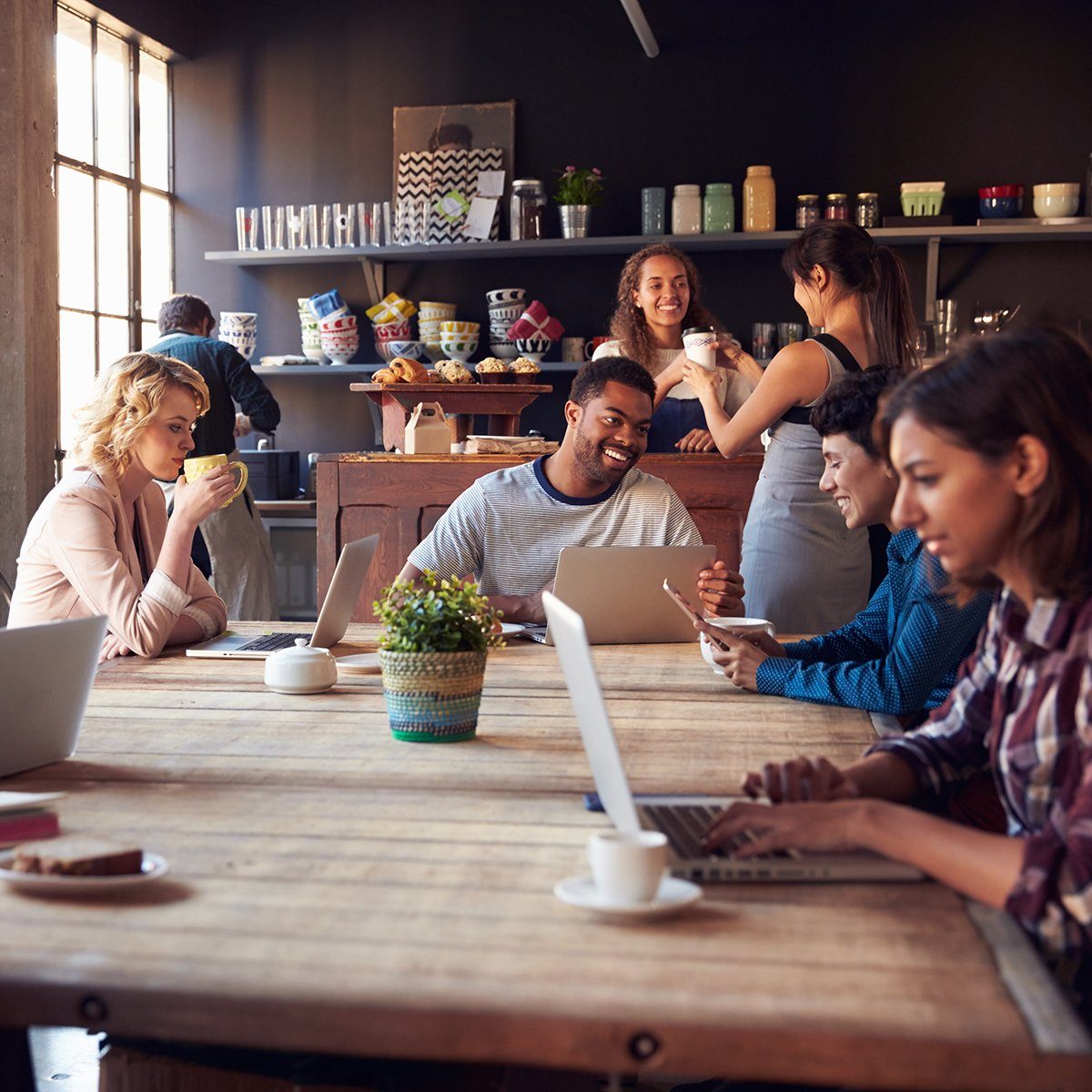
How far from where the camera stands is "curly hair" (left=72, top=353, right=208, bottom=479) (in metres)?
2.71

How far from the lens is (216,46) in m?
6.44

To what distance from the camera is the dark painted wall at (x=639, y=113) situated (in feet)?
19.0

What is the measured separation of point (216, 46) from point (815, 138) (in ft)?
9.48

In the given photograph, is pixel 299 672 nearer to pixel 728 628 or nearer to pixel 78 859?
pixel 728 628

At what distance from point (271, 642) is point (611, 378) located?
0.99 meters

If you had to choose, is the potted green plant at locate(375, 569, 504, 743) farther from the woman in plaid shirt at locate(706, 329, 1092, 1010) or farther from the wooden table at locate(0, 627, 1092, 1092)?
the woman in plaid shirt at locate(706, 329, 1092, 1010)

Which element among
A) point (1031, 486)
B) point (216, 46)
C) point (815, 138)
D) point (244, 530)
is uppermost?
point (216, 46)

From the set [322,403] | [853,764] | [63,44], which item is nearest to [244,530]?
[322,403]

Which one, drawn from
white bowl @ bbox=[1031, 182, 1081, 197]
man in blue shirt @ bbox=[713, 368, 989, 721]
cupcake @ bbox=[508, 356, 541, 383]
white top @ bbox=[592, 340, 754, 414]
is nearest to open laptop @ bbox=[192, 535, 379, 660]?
man in blue shirt @ bbox=[713, 368, 989, 721]

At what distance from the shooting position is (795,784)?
4.66 feet

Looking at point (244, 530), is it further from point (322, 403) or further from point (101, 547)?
point (101, 547)

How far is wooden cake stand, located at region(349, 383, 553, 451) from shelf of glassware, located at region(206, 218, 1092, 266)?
5.61ft

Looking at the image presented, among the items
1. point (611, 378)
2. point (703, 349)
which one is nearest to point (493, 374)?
point (703, 349)

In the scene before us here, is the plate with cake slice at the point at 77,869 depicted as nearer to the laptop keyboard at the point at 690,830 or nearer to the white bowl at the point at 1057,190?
the laptop keyboard at the point at 690,830
